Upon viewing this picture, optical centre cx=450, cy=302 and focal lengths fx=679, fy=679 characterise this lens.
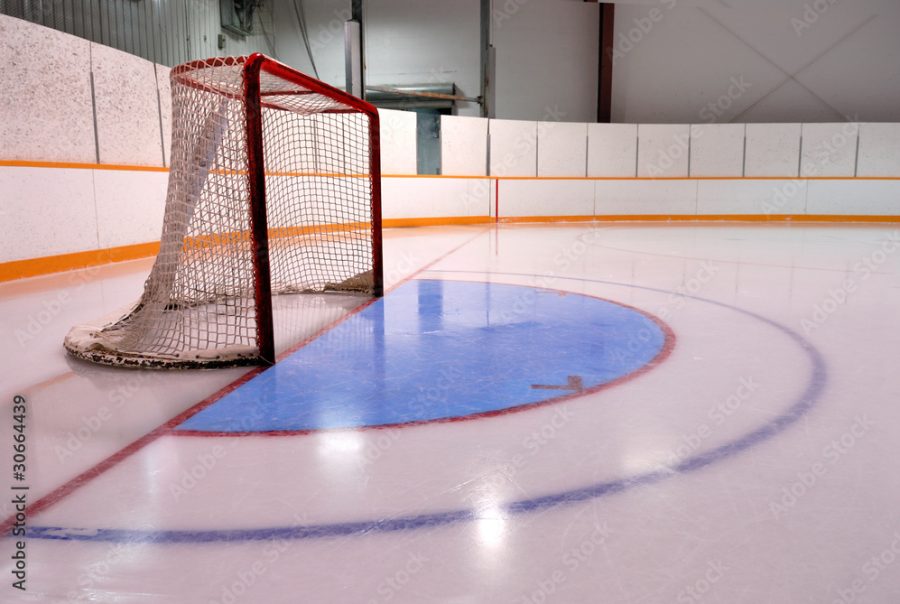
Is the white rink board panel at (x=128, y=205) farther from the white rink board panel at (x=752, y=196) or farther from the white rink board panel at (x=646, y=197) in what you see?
the white rink board panel at (x=752, y=196)

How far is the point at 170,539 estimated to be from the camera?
4.73ft

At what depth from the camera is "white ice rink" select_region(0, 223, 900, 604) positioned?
50.9 inches

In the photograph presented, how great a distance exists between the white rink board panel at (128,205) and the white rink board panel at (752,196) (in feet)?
34.7

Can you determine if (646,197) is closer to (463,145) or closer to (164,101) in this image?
(463,145)

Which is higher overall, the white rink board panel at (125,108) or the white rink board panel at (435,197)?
the white rink board panel at (125,108)

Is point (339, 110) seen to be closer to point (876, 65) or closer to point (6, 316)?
point (6, 316)

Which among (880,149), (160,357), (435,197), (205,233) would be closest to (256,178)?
(205,233)

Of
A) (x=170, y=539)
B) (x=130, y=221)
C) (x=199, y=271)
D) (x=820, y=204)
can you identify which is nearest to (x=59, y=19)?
(x=130, y=221)

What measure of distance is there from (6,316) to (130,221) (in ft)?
8.90

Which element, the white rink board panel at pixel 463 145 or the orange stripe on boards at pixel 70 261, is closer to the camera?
the orange stripe on boards at pixel 70 261

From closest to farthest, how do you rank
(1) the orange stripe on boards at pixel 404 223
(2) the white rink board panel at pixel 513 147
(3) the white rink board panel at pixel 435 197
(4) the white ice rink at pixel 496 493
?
(4) the white ice rink at pixel 496 493, (1) the orange stripe on boards at pixel 404 223, (3) the white rink board panel at pixel 435 197, (2) the white rink board panel at pixel 513 147

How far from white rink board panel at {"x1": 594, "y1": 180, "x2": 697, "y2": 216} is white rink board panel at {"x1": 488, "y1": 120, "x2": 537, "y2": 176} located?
1.66 metres

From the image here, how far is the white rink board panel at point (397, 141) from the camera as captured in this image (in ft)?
36.5

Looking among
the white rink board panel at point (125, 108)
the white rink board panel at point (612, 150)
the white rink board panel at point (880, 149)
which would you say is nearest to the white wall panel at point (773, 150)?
the white rink board panel at point (880, 149)
